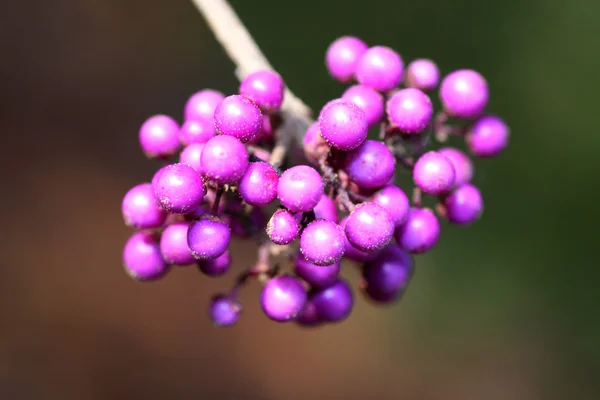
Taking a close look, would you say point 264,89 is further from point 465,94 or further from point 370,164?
point 465,94

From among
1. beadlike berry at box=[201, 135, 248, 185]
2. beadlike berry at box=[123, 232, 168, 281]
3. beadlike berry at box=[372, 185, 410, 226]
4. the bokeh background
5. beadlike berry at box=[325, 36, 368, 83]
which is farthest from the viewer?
the bokeh background

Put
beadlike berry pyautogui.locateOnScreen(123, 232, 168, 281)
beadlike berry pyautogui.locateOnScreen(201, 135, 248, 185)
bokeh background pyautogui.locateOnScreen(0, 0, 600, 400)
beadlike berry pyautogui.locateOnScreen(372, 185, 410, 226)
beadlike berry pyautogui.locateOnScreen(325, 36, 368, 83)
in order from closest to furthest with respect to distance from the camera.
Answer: beadlike berry pyautogui.locateOnScreen(201, 135, 248, 185) → beadlike berry pyautogui.locateOnScreen(372, 185, 410, 226) → beadlike berry pyautogui.locateOnScreen(123, 232, 168, 281) → beadlike berry pyautogui.locateOnScreen(325, 36, 368, 83) → bokeh background pyautogui.locateOnScreen(0, 0, 600, 400)

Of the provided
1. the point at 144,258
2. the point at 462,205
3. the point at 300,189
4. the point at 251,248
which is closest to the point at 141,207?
the point at 144,258

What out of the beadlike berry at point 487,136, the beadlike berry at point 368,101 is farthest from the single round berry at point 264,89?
the beadlike berry at point 487,136

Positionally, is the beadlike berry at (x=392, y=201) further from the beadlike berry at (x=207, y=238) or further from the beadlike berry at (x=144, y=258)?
the beadlike berry at (x=144, y=258)

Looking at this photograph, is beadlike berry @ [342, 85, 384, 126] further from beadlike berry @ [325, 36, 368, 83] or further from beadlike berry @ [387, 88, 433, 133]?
beadlike berry @ [325, 36, 368, 83]

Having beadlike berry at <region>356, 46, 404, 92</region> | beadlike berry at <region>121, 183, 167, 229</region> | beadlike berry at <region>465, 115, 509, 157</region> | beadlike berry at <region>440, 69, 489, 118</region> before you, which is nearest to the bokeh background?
beadlike berry at <region>465, 115, 509, 157</region>

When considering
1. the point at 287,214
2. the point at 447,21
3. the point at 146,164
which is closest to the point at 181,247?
the point at 287,214

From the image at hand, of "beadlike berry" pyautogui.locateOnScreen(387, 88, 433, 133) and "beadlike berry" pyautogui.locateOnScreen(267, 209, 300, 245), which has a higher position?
"beadlike berry" pyautogui.locateOnScreen(387, 88, 433, 133)
